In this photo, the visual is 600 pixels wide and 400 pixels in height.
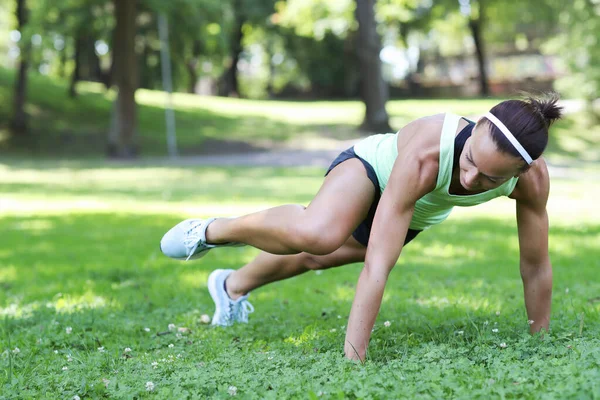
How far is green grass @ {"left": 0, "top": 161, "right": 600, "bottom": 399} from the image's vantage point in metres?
3.16

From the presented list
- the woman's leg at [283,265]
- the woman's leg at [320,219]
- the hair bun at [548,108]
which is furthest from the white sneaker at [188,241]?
the hair bun at [548,108]

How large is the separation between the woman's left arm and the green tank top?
0.46 feet

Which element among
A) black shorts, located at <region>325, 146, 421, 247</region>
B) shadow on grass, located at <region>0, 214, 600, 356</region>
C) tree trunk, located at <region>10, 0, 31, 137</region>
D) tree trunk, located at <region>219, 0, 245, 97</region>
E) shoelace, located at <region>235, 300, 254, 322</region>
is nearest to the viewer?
black shorts, located at <region>325, 146, 421, 247</region>

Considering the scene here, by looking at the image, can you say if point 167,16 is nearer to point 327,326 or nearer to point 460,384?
point 327,326

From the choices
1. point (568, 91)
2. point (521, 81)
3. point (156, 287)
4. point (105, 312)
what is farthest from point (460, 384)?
point (521, 81)

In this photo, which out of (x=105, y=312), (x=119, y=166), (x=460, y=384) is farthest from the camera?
(x=119, y=166)

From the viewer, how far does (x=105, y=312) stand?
507 cm

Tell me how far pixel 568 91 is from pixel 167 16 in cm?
1787

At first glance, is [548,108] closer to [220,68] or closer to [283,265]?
[283,265]

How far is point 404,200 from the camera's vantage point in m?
3.49

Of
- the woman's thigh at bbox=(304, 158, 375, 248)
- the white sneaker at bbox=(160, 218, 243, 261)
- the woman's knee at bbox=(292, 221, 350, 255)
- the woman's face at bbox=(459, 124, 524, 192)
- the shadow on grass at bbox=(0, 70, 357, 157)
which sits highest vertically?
the woman's face at bbox=(459, 124, 524, 192)

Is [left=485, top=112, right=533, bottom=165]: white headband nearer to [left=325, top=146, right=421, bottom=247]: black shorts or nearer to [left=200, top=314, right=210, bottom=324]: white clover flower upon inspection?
A: [left=325, top=146, right=421, bottom=247]: black shorts

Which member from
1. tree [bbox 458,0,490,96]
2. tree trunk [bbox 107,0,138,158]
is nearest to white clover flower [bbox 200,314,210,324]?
tree trunk [bbox 107,0,138,158]

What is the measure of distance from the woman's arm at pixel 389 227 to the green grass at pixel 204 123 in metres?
22.5
